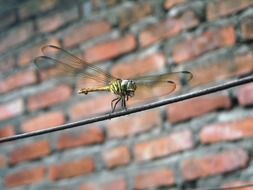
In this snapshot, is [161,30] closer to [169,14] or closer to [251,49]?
[169,14]

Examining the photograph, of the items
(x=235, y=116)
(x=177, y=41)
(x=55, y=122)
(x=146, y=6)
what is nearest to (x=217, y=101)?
(x=235, y=116)

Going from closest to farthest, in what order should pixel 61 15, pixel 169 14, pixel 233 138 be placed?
pixel 233 138 → pixel 169 14 → pixel 61 15

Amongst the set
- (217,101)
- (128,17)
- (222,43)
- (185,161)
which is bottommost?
(185,161)

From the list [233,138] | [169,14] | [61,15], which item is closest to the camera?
[233,138]

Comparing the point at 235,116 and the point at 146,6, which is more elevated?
the point at 146,6

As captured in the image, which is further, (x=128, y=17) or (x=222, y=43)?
(x=128, y=17)

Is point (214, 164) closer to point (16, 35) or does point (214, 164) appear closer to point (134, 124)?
point (134, 124)
